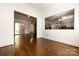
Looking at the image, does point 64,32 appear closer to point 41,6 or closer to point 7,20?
point 41,6

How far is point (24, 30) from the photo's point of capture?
59.4 inches

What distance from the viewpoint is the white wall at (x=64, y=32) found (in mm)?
1374

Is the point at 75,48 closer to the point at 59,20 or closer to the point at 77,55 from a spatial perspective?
the point at 77,55

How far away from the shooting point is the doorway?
4.78 ft

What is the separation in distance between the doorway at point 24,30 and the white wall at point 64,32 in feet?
0.93

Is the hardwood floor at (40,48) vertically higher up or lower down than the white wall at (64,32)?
lower down

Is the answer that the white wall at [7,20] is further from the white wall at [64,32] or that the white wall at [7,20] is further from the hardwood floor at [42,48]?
the white wall at [64,32]

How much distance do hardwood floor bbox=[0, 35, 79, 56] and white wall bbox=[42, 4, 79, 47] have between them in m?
0.09

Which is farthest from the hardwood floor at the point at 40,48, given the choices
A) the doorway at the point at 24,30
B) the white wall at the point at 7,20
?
the white wall at the point at 7,20

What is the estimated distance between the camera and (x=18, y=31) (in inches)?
58.2

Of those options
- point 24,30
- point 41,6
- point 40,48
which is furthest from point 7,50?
point 41,6

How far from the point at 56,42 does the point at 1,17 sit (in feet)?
3.56

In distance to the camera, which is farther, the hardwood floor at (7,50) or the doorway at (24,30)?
the doorway at (24,30)

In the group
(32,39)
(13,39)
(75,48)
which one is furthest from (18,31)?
(75,48)
